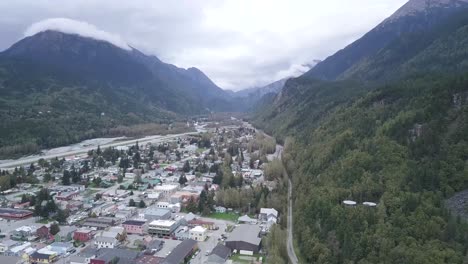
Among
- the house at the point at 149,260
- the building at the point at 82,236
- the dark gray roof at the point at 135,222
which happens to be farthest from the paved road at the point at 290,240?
the building at the point at 82,236

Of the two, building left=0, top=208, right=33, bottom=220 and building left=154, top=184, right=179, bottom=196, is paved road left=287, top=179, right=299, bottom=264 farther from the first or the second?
building left=0, top=208, right=33, bottom=220

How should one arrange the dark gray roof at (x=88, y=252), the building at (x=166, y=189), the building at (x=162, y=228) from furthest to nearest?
the building at (x=166, y=189), the building at (x=162, y=228), the dark gray roof at (x=88, y=252)

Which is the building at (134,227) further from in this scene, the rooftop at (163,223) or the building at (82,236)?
the building at (82,236)

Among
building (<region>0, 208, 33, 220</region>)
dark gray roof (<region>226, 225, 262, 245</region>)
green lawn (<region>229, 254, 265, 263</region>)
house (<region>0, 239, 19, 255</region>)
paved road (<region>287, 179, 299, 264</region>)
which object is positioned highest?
building (<region>0, 208, 33, 220</region>)

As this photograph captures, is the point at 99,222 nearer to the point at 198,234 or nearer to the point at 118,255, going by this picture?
the point at 118,255

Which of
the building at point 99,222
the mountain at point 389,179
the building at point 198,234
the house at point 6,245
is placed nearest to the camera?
the mountain at point 389,179

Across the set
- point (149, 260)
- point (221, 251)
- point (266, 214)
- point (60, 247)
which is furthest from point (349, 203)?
point (60, 247)

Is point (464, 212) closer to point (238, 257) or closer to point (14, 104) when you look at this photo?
point (238, 257)

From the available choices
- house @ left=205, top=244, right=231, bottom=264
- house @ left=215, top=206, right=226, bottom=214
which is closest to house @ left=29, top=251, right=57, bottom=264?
house @ left=205, top=244, right=231, bottom=264
